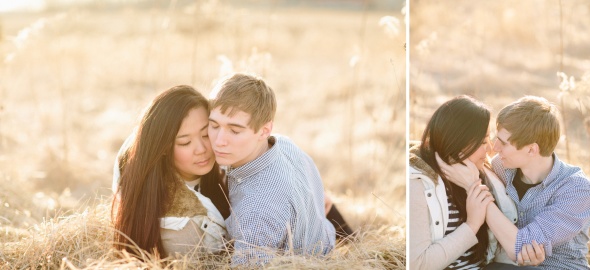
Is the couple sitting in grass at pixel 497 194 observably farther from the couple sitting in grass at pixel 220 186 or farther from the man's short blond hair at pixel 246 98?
the man's short blond hair at pixel 246 98

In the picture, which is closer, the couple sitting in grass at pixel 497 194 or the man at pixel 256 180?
the couple sitting in grass at pixel 497 194

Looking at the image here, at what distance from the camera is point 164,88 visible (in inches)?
287

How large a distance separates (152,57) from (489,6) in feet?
14.2

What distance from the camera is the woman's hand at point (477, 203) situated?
2979mm

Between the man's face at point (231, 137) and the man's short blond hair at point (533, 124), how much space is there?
109 centimetres

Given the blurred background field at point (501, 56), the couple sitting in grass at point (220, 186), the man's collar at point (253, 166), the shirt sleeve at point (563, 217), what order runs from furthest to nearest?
the blurred background field at point (501, 56) < the man's collar at point (253, 166) < the couple sitting in grass at point (220, 186) < the shirt sleeve at point (563, 217)

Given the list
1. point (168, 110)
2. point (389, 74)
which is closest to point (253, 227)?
point (168, 110)

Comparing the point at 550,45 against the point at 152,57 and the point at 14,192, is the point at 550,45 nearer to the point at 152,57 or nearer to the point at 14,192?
the point at 14,192

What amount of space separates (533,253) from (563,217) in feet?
0.61

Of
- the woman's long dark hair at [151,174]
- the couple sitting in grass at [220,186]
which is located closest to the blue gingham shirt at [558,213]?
the couple sitting in grass at [220,186]

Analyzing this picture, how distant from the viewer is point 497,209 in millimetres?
2967

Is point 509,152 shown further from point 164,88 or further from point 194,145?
point 164,88

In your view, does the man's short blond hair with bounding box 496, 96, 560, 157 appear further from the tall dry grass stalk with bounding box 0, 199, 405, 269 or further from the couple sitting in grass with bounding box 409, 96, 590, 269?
the tall dry grass stalk with bounding box 0, 199, 405, 269

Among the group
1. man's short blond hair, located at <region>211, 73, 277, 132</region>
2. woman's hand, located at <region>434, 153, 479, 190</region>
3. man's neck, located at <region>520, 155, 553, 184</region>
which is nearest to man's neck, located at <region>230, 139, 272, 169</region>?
man's short blond hair, located at <region>211, 73, 277, 132</region>
